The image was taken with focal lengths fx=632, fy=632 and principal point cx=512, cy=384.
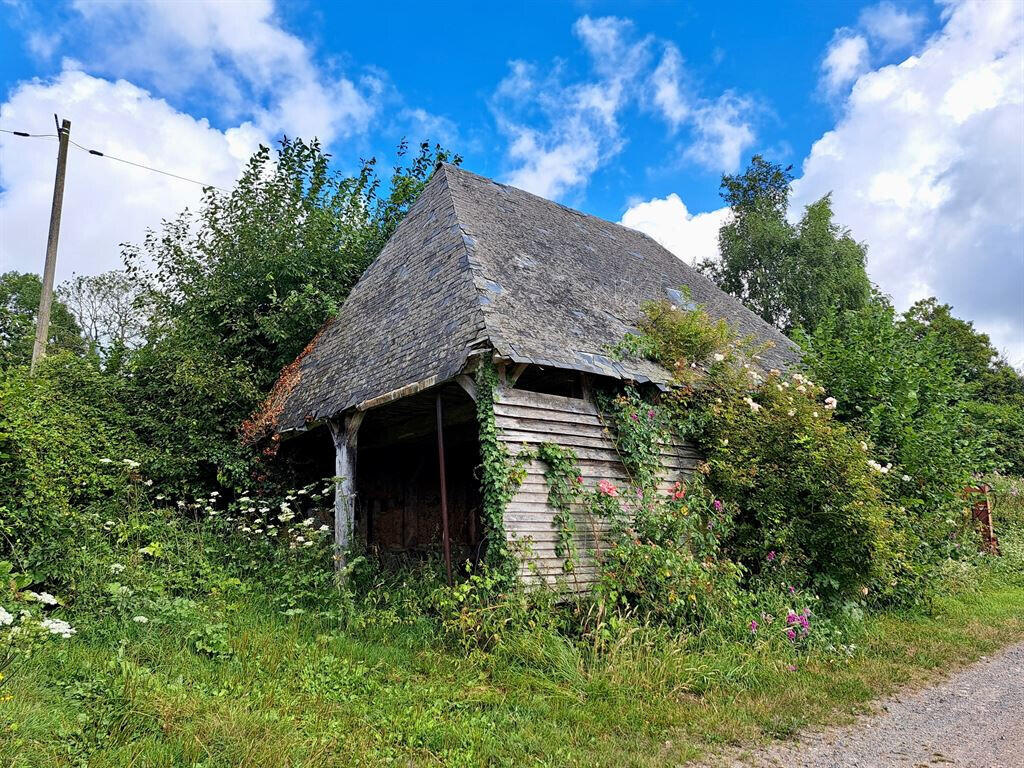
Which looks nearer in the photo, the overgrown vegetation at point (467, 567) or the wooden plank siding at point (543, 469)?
the overgrown vegetation at point (467, 567)

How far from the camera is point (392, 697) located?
4543 millimetres

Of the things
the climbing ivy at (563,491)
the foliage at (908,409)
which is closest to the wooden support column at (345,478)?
the climbing ivy at (563,491)

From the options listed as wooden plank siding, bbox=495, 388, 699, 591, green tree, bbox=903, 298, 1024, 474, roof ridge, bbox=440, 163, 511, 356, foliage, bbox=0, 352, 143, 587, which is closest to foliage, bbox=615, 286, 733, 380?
wooden plank siding, bbox=495, 388, 699, 591

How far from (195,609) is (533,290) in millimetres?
5138

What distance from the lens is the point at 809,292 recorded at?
2133cm

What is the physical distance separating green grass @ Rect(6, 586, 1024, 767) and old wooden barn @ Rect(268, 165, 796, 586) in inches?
53.4

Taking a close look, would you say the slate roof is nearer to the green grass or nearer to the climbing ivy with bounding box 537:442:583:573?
the climbing ivy with bounding box 537:442:583:573

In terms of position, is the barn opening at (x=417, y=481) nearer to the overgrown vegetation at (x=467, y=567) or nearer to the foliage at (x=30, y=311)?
the overgrown vegetation at (x=467, y=567)

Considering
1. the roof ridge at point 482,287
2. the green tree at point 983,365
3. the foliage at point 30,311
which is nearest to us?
the roof ridge at point 482,287

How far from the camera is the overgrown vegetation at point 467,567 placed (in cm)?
408

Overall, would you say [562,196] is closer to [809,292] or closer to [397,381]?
[397,381]

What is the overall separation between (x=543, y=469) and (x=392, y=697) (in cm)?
274

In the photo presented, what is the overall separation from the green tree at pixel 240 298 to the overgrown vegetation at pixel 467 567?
0.19 ft

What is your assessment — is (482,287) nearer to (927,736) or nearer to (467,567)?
(467,567)
